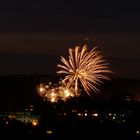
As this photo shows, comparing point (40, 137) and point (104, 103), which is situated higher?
point (104, 103)

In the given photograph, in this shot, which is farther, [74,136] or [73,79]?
[73,79]

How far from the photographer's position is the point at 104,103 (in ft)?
207

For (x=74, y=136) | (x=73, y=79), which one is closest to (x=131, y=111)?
(x=73, y=79)

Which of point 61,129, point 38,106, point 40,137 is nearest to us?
point 40,137

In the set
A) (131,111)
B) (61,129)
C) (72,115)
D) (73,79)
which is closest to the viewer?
(61,129)

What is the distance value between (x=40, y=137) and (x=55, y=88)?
19385 millimetres

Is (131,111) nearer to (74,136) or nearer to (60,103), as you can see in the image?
(60,103)

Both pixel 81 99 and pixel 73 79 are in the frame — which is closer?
pixel 73 79

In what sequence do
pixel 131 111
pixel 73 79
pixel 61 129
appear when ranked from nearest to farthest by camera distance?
1. pixel 61 129
2. pixel 73 79
3. pixel 131 111

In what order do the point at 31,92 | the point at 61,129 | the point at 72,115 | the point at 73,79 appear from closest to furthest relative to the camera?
1. the point at 61,129
2. the point at 73,79
3. the point at 72,115
4. the point at 31,92

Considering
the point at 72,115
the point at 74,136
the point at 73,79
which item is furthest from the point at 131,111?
the point at 74,136

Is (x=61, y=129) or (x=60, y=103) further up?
(x=60, y=103)

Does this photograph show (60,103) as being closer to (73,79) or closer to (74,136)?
(73,79)

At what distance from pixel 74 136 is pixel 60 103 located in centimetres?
1654
